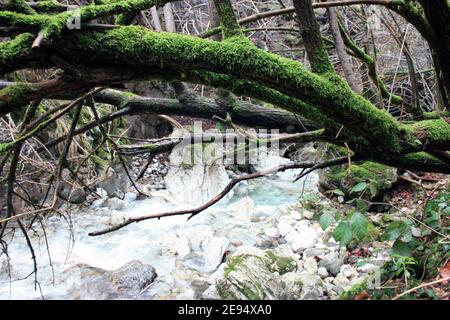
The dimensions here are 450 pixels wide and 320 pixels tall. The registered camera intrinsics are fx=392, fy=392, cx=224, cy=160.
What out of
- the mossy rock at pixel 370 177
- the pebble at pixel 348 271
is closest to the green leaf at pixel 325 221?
the pebble at pixel 348 271

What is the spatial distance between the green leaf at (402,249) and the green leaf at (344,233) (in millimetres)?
366

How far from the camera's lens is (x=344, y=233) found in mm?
1805

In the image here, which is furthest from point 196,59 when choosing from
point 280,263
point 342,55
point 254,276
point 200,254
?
point 200,254

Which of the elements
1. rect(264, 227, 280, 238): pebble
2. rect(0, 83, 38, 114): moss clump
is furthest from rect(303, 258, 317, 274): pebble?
rect(0, 83, 38, 114): moss clump

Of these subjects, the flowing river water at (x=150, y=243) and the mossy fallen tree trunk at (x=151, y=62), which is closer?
the mossy fallen tree trunk at (x=151, y=62)

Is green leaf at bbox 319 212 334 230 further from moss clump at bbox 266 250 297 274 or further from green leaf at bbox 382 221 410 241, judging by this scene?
moss clump at bbox 266 250 297 274

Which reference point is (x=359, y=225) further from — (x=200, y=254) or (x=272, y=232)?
(x=272, y=232)

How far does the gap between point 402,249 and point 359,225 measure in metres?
0.39

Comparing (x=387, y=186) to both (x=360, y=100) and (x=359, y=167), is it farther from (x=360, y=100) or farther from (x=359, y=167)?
(x=360, y=100)

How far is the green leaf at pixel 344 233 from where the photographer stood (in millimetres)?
1792

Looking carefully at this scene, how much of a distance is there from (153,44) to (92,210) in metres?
5.29

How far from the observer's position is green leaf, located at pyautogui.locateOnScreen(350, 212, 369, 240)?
1760mm

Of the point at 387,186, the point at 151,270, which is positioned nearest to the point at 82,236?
the point at 151,270

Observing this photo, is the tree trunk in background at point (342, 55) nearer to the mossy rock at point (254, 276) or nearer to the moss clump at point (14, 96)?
the mossy rock at point (254, 276)
